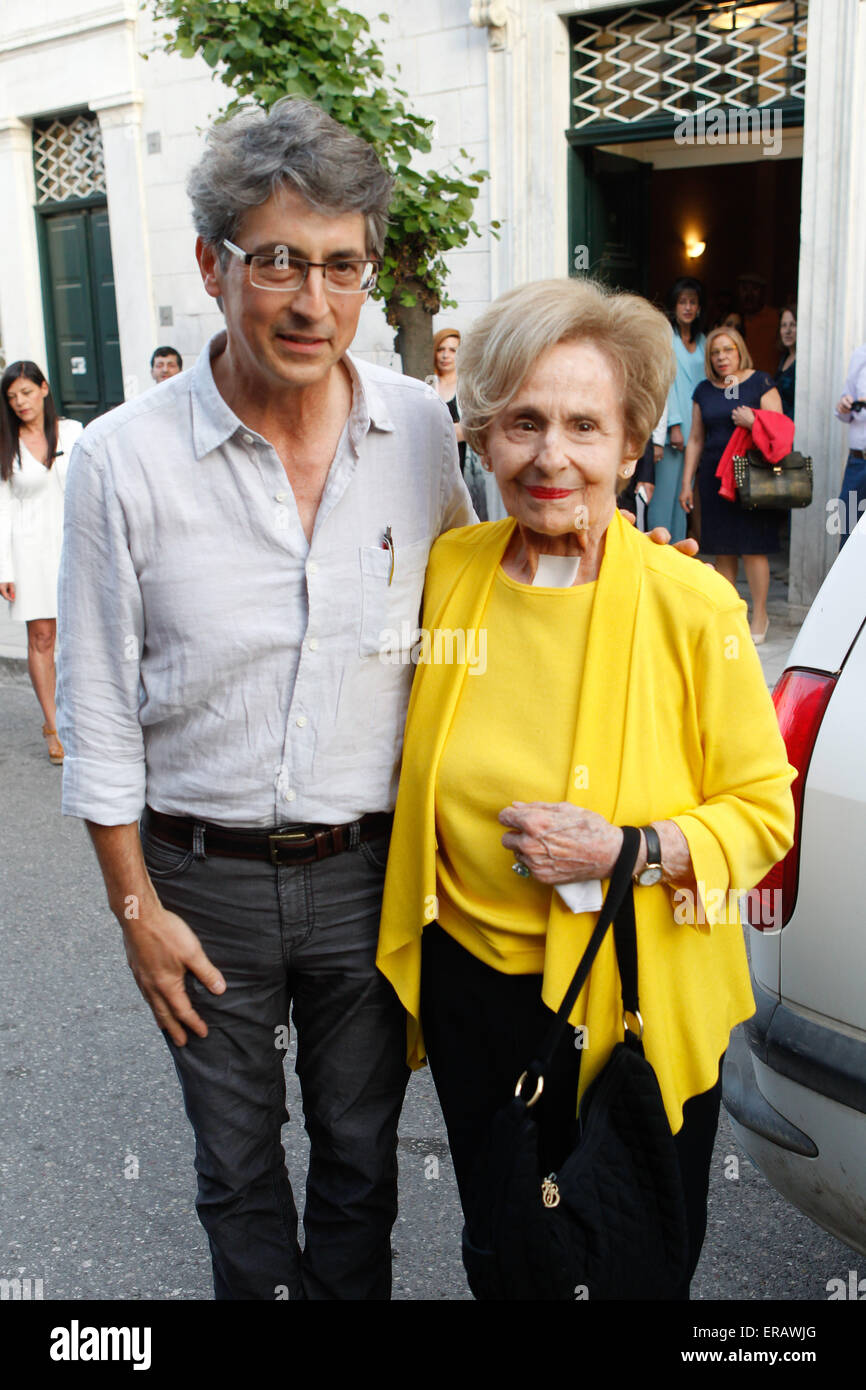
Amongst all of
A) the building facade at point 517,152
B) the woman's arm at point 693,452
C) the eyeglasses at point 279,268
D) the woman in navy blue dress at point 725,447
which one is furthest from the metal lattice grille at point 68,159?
the eyeglasses at point 279,268

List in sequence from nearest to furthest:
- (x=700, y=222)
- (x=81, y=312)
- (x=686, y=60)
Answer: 1. (x=686, y=60)
2. (x=81, y=312)
3. (x=700, y=222)

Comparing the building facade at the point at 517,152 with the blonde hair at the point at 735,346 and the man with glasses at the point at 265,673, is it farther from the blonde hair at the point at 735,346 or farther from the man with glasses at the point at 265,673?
the man with glasses at the point at 265,673

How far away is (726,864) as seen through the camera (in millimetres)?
1765

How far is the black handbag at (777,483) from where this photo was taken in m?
7.77

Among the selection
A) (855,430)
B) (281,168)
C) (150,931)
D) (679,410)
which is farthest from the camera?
(679,410)

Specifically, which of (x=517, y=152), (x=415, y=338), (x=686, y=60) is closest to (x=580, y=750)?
(x=415, y=338)

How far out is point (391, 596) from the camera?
202 cm

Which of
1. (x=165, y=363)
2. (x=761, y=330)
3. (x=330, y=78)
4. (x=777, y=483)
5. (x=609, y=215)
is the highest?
(x=330, y=78)

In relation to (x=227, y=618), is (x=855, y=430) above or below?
below

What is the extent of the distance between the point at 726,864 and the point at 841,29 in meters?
7.52

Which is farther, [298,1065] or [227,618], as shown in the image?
[298,1065]

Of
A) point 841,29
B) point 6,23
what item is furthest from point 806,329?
point 6,23

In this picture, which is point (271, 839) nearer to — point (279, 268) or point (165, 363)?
point (279, 268)

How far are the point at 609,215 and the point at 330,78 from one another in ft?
13.7
